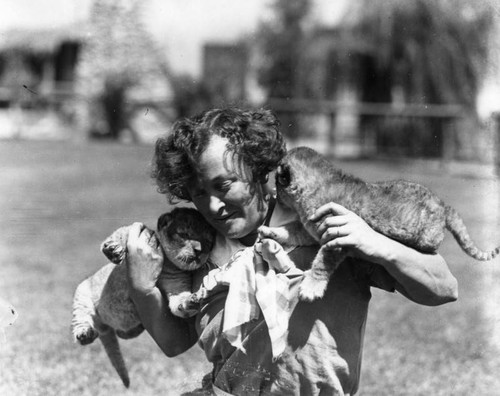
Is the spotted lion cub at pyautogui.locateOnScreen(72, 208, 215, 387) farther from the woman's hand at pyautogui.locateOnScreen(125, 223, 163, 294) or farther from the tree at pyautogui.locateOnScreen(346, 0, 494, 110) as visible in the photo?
the tree at pyautogui.locateOnScreen(346, 0, 494, 110)

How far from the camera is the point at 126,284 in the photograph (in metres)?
2.25

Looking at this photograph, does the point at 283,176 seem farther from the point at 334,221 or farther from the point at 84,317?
the point at 84,317

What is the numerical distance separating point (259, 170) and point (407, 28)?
48.4ft

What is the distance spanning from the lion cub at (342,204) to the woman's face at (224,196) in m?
0.08

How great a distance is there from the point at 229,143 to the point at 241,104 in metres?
0.27

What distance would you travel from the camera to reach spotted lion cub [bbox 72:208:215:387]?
2.08m

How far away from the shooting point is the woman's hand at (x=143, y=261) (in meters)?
2.10

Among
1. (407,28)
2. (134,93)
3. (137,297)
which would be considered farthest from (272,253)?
(134,93)

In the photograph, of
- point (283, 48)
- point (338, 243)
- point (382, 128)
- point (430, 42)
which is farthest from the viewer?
point (283, 48)

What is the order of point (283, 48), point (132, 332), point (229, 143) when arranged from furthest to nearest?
point (283, 48), point (132, 332), point (229, 143)

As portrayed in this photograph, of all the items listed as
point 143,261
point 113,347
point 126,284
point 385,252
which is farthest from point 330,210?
point 113,347

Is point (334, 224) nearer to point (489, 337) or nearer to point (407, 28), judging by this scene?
point (489, 337)

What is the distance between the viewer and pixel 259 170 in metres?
2.03

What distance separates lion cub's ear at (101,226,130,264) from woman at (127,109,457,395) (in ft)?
0.09
